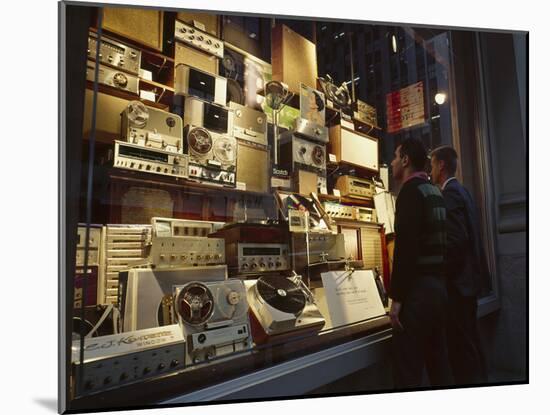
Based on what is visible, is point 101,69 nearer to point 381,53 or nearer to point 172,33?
point 172,33

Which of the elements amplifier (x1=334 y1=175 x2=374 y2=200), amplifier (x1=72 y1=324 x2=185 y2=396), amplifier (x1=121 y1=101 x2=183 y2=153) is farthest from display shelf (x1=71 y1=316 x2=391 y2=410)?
amplifier (x1=121 y1=101 x2=183 y2=153)

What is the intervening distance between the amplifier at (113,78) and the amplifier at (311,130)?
0.78 meters

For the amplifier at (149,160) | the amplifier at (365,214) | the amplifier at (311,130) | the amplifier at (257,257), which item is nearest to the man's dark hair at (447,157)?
the amplifier at (365,214)

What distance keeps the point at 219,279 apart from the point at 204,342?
247 millimetres

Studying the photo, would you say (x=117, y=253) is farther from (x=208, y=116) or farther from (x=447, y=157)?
(x=447, y=157)

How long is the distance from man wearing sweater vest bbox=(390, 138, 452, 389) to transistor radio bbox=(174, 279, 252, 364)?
2.76ft

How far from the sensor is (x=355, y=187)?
2.18 meters

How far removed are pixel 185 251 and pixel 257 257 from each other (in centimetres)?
34

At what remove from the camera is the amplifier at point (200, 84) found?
5.87 ft

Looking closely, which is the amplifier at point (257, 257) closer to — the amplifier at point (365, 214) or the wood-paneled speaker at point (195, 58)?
the amplifier at point (365, 214)

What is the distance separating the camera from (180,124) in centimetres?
172

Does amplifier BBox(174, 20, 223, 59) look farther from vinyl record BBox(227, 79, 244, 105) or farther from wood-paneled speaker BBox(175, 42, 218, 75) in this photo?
vinyl record BBox(227, 79, 244, 105)

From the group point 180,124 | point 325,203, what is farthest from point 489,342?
point 180,124

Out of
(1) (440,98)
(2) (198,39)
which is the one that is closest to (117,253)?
(2) (198,39)
